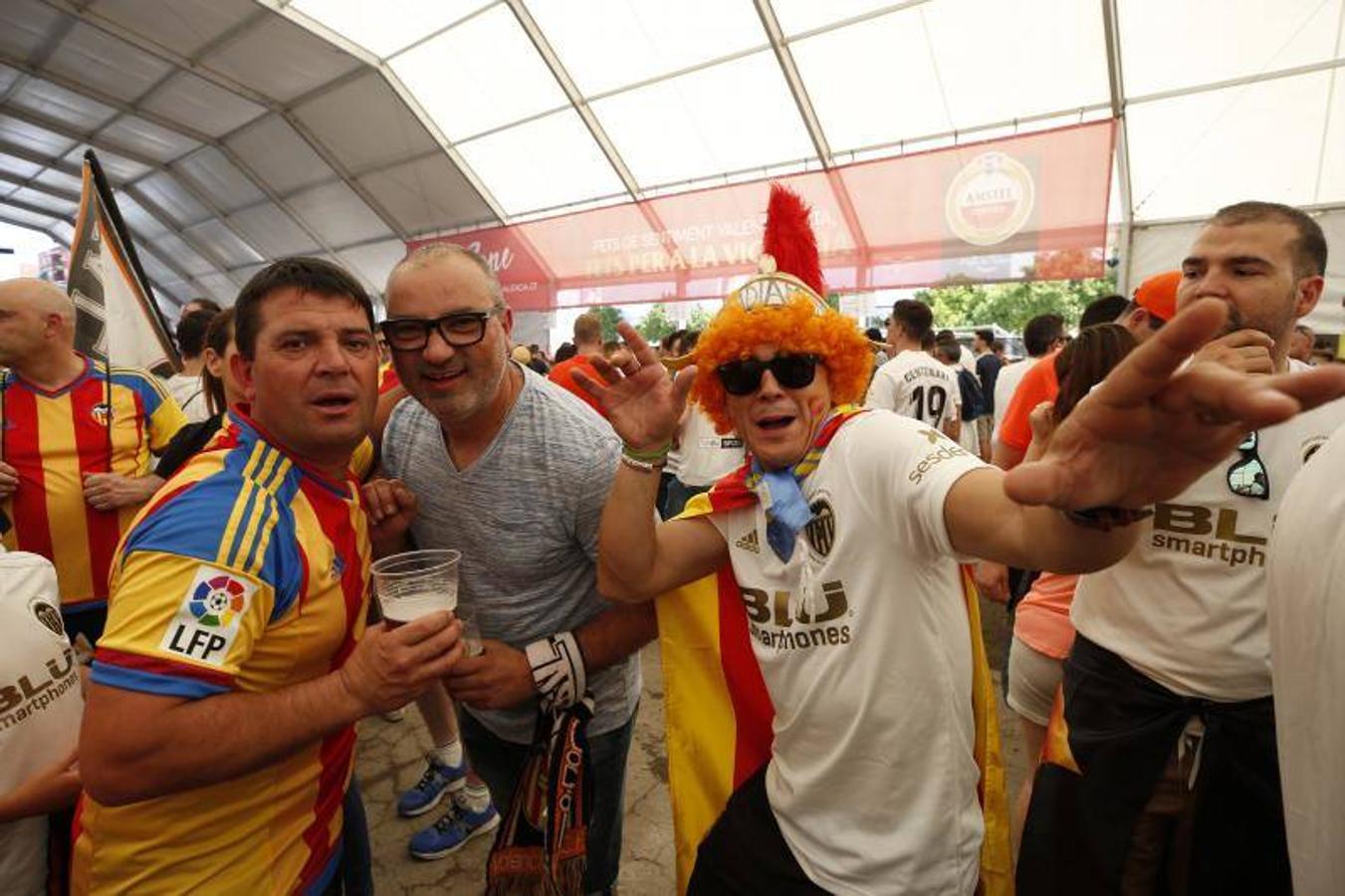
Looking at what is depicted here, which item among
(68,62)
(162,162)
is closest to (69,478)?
(68,62)

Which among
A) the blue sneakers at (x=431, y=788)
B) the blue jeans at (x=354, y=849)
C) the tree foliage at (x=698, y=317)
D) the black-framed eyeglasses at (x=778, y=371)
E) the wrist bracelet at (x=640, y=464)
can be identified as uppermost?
the tree foliage at (x=698, y=317)

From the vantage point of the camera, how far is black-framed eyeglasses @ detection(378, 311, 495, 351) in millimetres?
1656

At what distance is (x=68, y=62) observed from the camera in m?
12.5

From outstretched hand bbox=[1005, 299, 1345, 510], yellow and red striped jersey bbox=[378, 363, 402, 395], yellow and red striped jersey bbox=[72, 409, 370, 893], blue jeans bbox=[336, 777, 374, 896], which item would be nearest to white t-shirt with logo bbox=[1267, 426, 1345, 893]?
outstretched hand bbox=[1005, 299, 1345, 510]

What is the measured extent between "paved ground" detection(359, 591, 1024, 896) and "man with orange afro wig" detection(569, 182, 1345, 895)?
1244mm

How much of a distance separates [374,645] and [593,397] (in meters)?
0.76

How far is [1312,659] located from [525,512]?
62.1 inches

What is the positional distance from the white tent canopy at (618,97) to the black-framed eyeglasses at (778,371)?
9129mm

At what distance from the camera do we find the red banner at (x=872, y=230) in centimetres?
754

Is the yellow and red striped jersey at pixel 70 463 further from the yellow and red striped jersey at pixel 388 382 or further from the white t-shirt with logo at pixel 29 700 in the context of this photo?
the white t-shirt with logo at pixel 29 700

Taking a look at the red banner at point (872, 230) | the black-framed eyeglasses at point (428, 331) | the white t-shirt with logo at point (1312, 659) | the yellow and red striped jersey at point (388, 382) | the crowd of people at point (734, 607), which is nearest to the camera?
the white t-shirt with logo at point (1312, 659)

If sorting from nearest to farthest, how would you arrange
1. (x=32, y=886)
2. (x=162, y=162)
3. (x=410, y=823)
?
1. (x=32, y=886)
2. (x=410, y=823)
3. (x=162, y=162)

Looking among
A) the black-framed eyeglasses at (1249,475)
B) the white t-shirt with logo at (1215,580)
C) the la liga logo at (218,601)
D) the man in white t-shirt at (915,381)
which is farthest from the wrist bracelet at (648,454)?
the man in white t-shirt at (915,381)

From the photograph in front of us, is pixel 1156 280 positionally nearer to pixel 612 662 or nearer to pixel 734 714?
pixel 734 714
